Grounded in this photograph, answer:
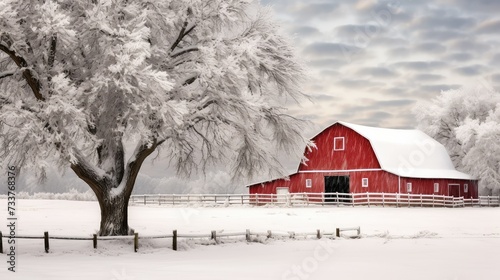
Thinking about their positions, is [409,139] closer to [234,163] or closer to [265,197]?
[265,197]

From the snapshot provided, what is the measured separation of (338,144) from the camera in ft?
164

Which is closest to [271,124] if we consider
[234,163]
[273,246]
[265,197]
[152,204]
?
[234,163]

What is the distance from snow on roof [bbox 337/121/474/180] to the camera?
4883 centimetres

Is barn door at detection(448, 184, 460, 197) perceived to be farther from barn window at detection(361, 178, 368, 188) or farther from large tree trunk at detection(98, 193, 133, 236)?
large tree trunk at detection(98, 193, 133, 236)

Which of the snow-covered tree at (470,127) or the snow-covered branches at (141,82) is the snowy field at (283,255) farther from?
the snow-covered tree at (470,127)

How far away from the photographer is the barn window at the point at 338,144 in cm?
4997

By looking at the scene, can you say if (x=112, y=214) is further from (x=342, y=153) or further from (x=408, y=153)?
(x=408, y=153)

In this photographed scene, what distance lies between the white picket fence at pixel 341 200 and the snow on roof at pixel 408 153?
1873mm

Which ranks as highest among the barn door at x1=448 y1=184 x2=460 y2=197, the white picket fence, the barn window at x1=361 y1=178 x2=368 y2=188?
the barn window at x1=361 y1=178 x2=368 y2=188

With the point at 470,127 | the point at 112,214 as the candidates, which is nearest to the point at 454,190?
the point at 470,127

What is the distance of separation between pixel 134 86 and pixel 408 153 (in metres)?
37.9

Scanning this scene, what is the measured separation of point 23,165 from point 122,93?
414 cm

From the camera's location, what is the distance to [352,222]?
1298 inches

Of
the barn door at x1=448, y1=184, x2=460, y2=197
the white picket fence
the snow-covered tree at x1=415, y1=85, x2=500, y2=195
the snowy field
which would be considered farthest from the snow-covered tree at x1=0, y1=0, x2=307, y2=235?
the snow-covered tree at x1=415, y1=85, x2=500, y2=195
